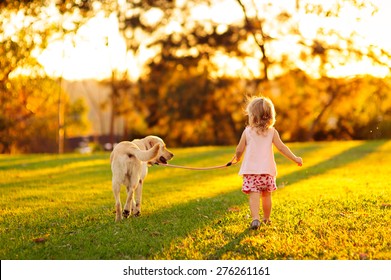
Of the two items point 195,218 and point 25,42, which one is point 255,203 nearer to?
point 195,218

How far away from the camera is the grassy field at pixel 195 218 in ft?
23.6

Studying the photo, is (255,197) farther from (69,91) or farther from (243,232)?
(69,91)

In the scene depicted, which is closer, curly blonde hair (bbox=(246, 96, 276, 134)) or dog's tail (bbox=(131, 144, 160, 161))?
curly blonde hair (bbox=(246, 96, 276, 134))

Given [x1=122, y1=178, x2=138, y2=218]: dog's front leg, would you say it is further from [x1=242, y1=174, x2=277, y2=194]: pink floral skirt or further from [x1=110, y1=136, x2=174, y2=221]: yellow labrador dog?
[x1=242, y1=174, x2=277, y2=194]: pink floral skirt

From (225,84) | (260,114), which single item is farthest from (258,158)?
(225,84)

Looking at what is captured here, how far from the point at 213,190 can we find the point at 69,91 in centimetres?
4519

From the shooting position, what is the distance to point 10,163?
20453 mm

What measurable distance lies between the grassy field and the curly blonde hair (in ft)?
4.69

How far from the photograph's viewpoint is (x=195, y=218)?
30.8ft

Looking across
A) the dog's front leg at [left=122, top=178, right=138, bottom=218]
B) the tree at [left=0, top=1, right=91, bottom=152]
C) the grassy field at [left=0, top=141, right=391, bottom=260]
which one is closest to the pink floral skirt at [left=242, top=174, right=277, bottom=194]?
the grassy field at [left=0, top=141, right=391, bottom=260]

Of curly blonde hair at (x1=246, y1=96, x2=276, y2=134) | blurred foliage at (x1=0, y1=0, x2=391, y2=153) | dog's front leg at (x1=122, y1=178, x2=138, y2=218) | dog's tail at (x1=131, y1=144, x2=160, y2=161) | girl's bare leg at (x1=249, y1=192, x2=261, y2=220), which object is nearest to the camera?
curly blonde hair at (x1=246, y1=96, x2=276, y2=134)

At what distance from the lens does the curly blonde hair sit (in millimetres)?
8188

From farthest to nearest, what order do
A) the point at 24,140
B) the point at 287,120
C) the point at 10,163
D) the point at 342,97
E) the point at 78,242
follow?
1. the point at 24,140
2. the point at 287,120
3. the point at 342,97
4. the point at 10,163
5. the point at 78,242

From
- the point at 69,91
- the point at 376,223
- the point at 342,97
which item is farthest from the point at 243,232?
the point at 69,91
